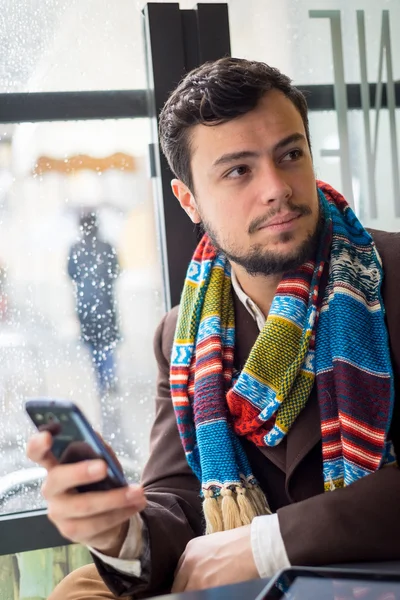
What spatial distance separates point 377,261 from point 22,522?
128 centimetres

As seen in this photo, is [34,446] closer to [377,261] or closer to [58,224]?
[377,261]

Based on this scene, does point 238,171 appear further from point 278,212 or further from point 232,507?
point 232,507

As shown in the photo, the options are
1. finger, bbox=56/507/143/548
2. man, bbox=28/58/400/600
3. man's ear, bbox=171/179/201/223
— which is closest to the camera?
finger, bbox=56/507/143/548

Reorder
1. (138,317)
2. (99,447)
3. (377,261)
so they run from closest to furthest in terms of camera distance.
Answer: (99,447)
(377,261)
(138,317)

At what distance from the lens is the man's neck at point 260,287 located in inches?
75.4

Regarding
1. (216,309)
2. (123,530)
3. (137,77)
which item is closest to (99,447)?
(123,530)

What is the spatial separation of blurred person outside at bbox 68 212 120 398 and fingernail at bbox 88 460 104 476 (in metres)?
1.11

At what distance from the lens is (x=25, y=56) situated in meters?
2.16

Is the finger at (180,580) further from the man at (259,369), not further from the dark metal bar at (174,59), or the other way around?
the dark metal bar at (174,59)

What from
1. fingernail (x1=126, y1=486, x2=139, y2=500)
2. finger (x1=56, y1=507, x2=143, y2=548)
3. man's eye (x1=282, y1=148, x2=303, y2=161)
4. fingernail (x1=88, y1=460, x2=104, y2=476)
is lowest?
finger (x1=56, y1=507, x2=143, y2=548)

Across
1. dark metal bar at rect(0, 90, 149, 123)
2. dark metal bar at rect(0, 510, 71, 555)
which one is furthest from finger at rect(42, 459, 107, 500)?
dark metal bar at rect(0, 90, 149, 123)

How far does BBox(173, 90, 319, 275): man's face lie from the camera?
1782mm

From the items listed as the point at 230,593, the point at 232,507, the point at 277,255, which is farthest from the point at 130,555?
the point at 277,255

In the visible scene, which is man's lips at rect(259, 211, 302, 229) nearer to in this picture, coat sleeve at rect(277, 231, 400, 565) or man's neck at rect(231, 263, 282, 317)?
man's neck at rect(231, 263, 282, 317)
